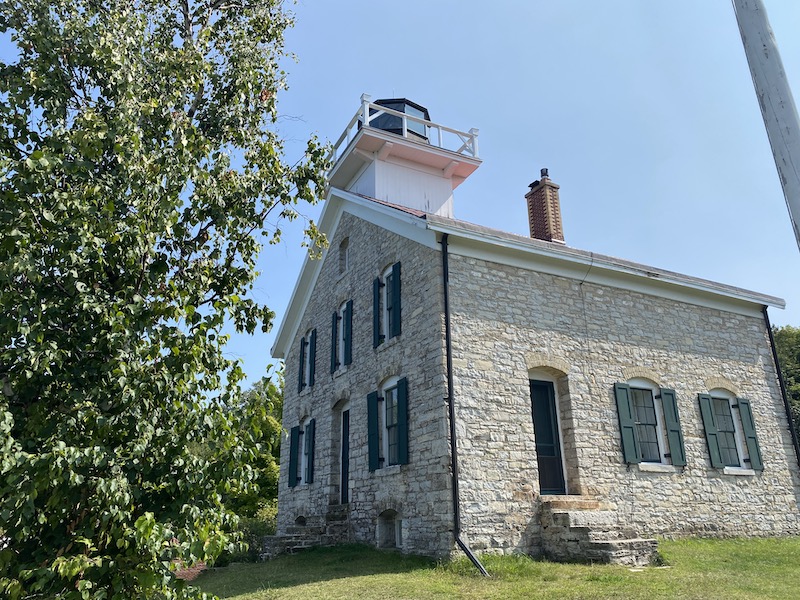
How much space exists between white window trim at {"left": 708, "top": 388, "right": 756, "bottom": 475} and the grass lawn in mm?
1805

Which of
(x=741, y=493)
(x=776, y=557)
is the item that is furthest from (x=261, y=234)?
(x=741, y=493)

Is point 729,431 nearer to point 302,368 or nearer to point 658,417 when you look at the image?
point 658,417

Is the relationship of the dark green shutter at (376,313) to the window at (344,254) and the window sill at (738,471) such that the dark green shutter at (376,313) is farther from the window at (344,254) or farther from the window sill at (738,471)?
the window sill at (738,471)

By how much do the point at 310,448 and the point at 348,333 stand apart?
323 cm

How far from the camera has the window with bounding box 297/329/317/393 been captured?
51.0 ft

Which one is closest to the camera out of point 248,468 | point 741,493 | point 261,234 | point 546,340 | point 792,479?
point 248,468

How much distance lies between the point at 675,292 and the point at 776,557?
215 inches

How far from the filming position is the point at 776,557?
9945 mm

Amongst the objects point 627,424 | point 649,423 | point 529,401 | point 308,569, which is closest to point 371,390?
point 529,401

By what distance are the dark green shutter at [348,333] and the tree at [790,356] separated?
1905cm

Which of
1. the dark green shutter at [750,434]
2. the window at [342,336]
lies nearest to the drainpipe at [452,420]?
the window at [342,336]

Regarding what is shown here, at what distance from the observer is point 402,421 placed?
1055 cm

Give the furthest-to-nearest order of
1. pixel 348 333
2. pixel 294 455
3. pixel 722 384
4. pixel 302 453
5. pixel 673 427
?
pixel 294 455 < pixel 302 453 < pixel 348 333 < pixel 722 384 < pixel 673 427

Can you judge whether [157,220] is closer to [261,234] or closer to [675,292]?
[261,234]
